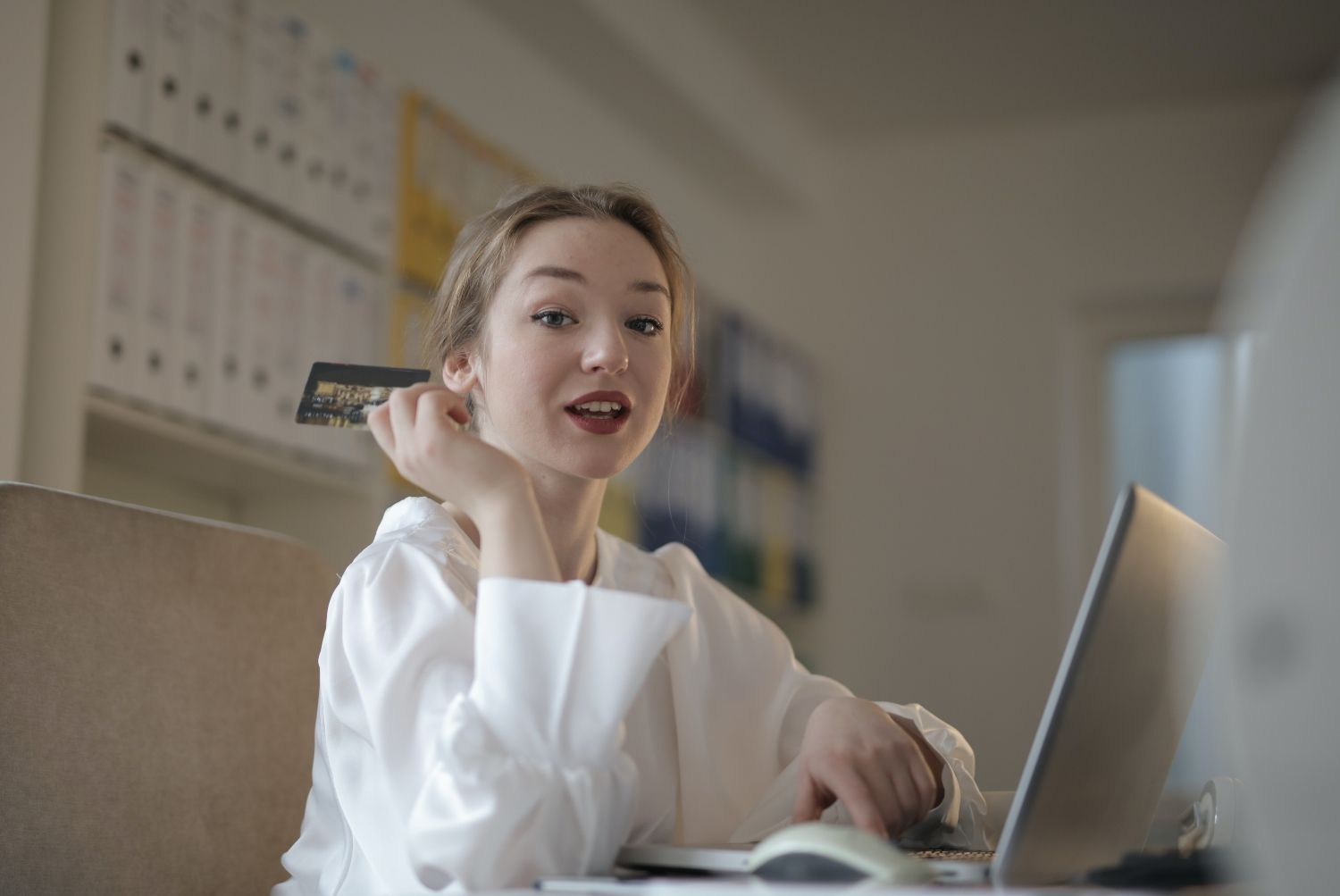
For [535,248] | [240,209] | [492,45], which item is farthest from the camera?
[492,45]

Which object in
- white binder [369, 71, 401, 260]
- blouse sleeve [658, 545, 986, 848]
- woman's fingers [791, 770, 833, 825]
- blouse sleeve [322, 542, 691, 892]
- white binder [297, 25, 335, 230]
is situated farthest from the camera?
white binder [369, 71, 401, 260]

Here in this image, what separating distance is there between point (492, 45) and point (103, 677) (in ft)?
8.74

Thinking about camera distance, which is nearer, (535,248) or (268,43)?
(535,248)

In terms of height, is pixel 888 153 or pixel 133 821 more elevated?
pixel 888 153

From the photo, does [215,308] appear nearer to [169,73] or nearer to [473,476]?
[169,73]

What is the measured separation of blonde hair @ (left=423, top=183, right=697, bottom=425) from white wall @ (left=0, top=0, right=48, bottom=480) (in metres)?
0.74

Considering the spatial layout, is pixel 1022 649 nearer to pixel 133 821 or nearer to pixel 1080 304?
pixel 1080 304

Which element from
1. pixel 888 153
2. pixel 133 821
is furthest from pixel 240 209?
pixel 888 153

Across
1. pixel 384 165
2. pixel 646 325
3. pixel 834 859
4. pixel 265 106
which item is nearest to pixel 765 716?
pixel 646 325

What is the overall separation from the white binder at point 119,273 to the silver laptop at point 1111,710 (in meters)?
1.50

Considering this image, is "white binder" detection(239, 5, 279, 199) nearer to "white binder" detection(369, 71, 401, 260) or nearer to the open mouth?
"white binder" detection(369, 71, 401, 260)

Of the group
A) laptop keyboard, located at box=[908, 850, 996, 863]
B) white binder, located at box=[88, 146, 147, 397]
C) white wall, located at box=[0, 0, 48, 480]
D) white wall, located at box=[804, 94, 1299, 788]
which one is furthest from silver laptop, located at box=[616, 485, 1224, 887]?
white wall, located at box=[804, 94, 1299, 788]

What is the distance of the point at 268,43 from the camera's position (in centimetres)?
253

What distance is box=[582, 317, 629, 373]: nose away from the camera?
4.02 feet
